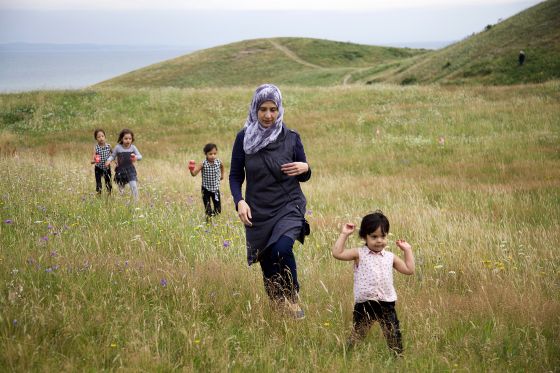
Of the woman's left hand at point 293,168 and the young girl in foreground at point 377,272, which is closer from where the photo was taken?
the young girl in foreground at point 377,272

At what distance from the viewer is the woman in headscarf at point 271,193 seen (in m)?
4.71

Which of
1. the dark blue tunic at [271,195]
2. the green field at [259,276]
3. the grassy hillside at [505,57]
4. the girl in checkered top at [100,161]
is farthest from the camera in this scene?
the grassy hillside at [505,57]

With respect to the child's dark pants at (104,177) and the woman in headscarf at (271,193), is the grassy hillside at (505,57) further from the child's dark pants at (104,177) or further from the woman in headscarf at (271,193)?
the woman in headscarf at (271,193)

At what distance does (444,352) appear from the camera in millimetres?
4043

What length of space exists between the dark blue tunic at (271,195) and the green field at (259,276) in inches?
23.4

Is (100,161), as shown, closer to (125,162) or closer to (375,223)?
(125,162)

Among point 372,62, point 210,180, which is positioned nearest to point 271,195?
point 210,180

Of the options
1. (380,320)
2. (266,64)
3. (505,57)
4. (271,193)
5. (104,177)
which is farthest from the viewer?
(266,64)

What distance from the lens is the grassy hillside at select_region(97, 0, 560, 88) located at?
37438 mm

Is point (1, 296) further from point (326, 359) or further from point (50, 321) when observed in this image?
point (326, 359)

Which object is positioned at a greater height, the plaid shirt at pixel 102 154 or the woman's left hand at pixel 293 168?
the woman's left hand at pixel 293 168

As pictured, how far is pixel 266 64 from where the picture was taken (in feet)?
267

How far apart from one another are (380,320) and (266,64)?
262ft

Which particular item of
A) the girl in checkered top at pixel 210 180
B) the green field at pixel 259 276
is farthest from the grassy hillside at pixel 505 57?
the girl in checkered top at pixel 210 180
